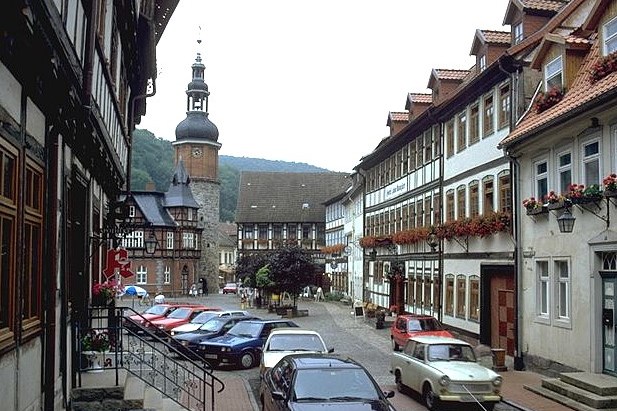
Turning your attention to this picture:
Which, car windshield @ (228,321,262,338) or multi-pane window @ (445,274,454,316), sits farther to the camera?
multi-pane window @ (445,274,454,316)

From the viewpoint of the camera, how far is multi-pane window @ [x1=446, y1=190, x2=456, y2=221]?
29.2 meters

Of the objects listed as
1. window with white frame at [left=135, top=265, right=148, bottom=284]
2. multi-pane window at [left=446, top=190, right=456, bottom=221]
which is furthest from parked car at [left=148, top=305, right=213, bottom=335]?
window with white frame at [left=135, top=265, right=148, bottom=284]

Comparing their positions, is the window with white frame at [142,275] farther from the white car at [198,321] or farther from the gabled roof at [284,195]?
the white car at [198,321]

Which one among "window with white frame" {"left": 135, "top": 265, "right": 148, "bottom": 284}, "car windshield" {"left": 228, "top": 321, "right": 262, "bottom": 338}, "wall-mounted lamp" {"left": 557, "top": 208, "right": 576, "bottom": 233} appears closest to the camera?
"wall-mounted lamp" {"left": 557, "top": 208, "right": 576, "bottom": 233}

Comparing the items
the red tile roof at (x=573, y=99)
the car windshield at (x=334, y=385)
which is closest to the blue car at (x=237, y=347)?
the red tile roof at (x=573, y=99)

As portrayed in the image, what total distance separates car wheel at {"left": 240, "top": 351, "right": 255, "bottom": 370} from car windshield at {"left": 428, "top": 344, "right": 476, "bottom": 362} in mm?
7717

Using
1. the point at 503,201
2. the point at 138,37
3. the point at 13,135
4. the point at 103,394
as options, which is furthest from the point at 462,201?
the point at 13,135

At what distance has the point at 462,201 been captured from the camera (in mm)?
27891

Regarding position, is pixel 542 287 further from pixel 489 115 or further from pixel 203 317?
pixel 203 317

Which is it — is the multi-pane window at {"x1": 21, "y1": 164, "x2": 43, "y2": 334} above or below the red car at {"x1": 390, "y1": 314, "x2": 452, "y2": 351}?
above

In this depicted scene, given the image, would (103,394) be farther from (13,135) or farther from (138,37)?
(138,37)

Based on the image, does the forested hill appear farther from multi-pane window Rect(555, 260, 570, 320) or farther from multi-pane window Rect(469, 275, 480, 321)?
multi-pane window Rect(555, 260, 570, 320)

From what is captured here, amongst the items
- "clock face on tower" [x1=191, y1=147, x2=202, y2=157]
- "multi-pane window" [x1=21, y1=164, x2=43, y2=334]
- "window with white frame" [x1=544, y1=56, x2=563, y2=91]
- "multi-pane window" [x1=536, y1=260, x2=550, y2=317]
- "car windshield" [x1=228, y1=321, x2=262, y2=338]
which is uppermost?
"clock face on tower" [x1=191, y1=147, x2=202, y2=157]

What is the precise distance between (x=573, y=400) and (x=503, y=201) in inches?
355
